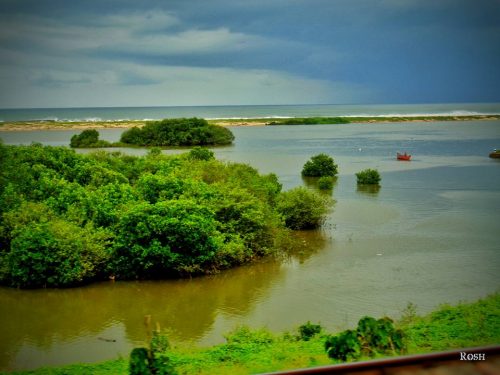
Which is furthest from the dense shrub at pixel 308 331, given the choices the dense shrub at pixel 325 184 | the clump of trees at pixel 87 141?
the clump of trees at pixel 87 141

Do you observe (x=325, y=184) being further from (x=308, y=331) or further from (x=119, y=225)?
(x=308, y=331)

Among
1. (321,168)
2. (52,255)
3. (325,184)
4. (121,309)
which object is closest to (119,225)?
(52,255)

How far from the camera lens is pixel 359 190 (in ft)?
111

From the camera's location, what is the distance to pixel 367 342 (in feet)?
31.7

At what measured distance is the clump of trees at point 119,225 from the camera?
16594mm

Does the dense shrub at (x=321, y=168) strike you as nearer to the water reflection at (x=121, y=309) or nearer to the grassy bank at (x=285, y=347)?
the water reflection at (x=121, y=309)

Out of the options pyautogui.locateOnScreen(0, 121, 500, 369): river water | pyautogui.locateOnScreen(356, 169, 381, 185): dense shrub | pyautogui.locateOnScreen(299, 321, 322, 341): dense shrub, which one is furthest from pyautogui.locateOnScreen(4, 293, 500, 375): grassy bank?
pyautogui.locateOnScreen(356, 169, 381, 185): dense shrub

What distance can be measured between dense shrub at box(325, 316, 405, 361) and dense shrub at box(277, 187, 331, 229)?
44.7 feet

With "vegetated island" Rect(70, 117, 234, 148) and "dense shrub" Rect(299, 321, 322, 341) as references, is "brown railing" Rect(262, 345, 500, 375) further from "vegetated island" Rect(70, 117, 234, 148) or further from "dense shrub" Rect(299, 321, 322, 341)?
"vegetated island" Rect(70, 117, 234, 148)

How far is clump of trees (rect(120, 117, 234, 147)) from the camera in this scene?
212 ft

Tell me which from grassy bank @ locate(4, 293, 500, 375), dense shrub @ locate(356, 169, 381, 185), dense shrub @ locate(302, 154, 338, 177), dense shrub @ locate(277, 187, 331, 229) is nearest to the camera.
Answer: grassy bank @ locate(4, 293, 500, 375)

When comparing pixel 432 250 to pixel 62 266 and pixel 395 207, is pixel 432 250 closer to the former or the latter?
pixel 395 207

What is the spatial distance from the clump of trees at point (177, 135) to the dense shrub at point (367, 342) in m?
56.2

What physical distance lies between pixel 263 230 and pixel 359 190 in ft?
51.2
